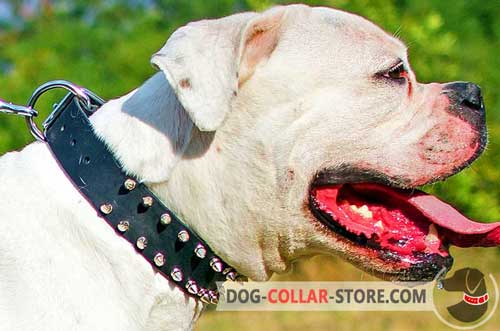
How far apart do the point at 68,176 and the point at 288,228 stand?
689 mm

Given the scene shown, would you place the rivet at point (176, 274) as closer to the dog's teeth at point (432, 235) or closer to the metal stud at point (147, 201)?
the metal stud at point (147, 201)

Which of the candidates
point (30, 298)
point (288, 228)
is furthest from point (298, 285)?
point (30, 298)

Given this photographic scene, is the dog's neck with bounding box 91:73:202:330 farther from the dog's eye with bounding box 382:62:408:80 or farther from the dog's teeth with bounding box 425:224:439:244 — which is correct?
the dog's teeth with bounding box 425:224:439:244

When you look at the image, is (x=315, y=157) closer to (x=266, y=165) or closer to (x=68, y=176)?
(x=266, y=165)

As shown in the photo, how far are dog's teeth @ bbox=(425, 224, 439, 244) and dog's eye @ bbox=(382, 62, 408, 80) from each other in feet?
1.64

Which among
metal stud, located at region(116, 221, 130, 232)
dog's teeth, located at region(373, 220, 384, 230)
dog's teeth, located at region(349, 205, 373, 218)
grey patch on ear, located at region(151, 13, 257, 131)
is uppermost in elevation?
grey patch on ear, located at region(151, 13, 257, 131)

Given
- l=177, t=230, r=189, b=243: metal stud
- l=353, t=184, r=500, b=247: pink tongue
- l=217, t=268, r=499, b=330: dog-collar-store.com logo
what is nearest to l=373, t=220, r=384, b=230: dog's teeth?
l=353, t=184, r=500, b=247: pink tongue

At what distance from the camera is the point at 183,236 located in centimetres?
265

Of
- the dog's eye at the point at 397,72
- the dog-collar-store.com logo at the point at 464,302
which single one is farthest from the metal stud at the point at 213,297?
the dog-collar-store.com logo at the point at 464,302

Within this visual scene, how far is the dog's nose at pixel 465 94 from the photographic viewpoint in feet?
9.93

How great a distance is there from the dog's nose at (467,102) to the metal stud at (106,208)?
1.17 m

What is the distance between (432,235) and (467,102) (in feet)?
1.48

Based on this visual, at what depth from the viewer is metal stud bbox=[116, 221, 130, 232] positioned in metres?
2.58

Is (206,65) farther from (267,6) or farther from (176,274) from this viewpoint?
(267,6)
